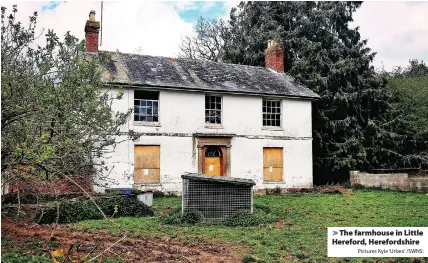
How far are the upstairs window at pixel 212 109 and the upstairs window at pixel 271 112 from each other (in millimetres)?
2438

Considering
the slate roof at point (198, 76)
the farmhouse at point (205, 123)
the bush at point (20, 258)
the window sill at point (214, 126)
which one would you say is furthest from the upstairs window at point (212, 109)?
the bush at point (20, 258)

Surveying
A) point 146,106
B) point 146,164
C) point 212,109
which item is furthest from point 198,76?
point 146,164

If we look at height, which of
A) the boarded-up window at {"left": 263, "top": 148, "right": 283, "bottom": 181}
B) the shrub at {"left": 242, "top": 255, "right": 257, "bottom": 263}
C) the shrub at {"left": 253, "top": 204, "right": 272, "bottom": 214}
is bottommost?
the shrub at {"left": 242, "top": 255, "right": 257, "bottom": 263}

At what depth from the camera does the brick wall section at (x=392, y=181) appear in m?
19.1

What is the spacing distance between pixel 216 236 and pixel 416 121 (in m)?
18.2

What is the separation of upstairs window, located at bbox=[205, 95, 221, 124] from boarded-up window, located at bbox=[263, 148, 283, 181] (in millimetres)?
2951

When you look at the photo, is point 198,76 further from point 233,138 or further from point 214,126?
point 233,138

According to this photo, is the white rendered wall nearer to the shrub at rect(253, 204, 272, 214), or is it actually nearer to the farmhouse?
the farmhouse

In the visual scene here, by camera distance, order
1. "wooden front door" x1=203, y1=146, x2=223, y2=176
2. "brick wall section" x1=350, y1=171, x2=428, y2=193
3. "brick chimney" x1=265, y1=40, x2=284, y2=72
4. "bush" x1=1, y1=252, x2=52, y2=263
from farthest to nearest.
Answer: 1. "brick chimney" x1=265, y1=40, x2=284, y2=72
2. "wooden front door" x1=203, y1=146, x2=223, y2=176
3. "brick wall section" x1=350, y1=171, x2=428, y2=193
4. "bush" x1=1, y1=252, x2=52, y2=263

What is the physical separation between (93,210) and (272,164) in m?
11.1

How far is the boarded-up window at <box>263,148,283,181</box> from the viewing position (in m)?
21.4

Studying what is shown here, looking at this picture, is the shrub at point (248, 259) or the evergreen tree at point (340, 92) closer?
the shrub at point (248, 259)

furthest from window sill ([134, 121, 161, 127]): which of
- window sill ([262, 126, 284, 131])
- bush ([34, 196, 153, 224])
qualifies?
bush ([34, 196, 153, 224])

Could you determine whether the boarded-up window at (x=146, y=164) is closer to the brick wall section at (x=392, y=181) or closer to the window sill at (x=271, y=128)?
the window sill at (x=271, y=128)
